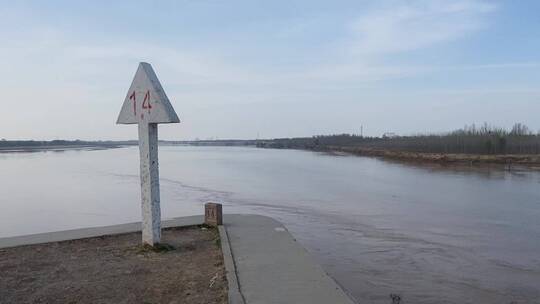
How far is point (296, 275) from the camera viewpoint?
22.0 feet

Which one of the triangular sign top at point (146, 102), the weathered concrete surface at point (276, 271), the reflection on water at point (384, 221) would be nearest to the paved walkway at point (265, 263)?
the weathered concrete surface at point (276, 271)

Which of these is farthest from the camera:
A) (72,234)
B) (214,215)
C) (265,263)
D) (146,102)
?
(214,215)

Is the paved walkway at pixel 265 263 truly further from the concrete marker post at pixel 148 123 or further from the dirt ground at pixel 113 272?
the concrete marker post at pixel 148 123

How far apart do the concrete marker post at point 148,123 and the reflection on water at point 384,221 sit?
9.90 feet

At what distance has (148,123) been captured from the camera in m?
8.29

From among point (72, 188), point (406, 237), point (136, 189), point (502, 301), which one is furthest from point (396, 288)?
point (72, 188)

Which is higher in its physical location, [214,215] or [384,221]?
[214,215]

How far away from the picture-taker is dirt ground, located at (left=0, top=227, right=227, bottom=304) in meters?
5.93

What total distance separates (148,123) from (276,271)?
317 centimetres

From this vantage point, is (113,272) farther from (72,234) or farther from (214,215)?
(214,215)

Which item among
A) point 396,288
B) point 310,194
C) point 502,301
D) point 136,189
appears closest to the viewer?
point 502,301

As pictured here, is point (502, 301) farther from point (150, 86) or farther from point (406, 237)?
point (150, 86)

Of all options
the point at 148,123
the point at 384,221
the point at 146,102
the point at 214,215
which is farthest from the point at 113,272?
the point at 384,221

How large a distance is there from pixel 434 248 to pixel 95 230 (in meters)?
6.77
